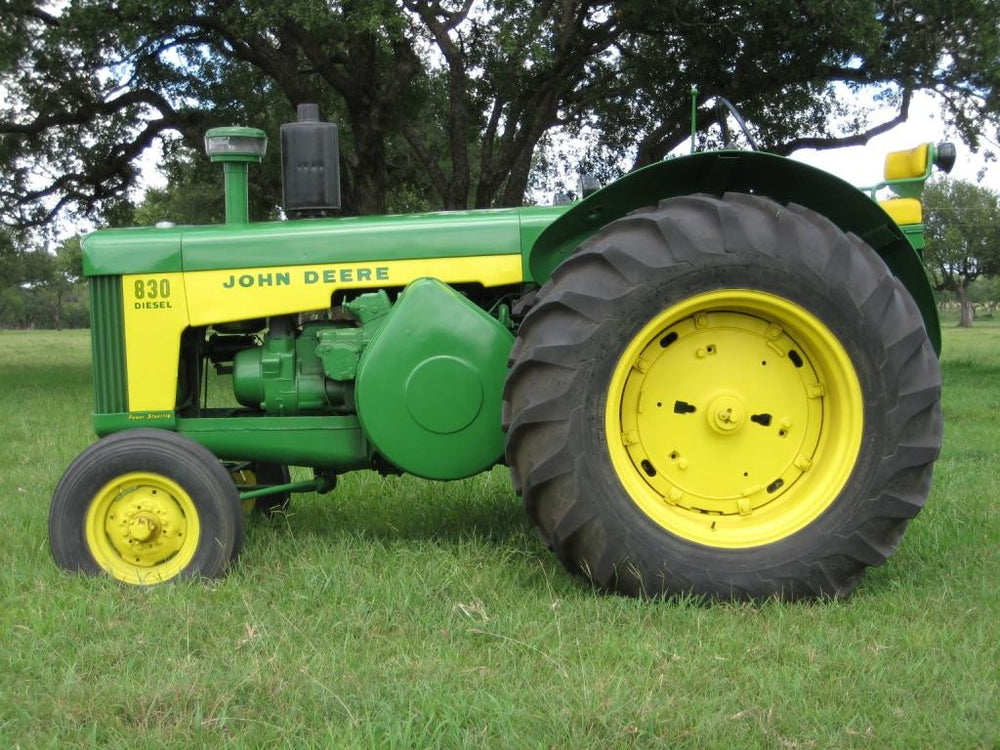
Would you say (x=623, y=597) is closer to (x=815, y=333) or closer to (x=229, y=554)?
(x=815, y=333)

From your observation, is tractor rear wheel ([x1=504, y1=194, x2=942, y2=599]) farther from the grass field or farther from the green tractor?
the grass field

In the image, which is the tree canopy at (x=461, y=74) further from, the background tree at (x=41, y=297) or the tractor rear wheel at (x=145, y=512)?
the background tree at (x=41, y=297)

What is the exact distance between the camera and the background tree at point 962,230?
48781mm

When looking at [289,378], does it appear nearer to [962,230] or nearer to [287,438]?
[287,438]

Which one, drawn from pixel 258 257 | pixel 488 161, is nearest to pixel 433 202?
pixel 488 161

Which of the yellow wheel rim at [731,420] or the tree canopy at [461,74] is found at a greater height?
the tree canopy at [461,74]

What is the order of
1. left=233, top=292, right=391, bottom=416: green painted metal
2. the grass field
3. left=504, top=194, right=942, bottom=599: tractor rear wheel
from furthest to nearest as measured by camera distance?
left=233, top=292, right=391, bottom=416: green painted metal, left=504, top=194, right=942, bottom=599: tractor rear wheel, the grass field

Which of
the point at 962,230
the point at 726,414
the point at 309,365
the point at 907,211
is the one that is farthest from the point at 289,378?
the point at 962,230

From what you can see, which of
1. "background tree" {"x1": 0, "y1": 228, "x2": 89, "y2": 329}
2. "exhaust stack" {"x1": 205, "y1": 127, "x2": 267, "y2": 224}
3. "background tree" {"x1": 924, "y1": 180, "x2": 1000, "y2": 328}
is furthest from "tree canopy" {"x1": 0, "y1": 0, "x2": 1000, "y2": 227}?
"background tree" {"x1": 924, "y1": 180, "x2": 1000, "y2": 328}

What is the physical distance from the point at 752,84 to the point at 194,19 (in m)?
6.99

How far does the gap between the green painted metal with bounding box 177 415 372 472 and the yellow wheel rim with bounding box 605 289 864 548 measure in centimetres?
105

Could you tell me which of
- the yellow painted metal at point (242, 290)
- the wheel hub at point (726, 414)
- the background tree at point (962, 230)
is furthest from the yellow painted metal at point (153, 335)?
the background tree at point (962, 230)

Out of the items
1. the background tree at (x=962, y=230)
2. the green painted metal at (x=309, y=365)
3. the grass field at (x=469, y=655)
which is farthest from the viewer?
the background tree at (x=962, y=230)

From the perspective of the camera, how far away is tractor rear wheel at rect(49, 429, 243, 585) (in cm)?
333
